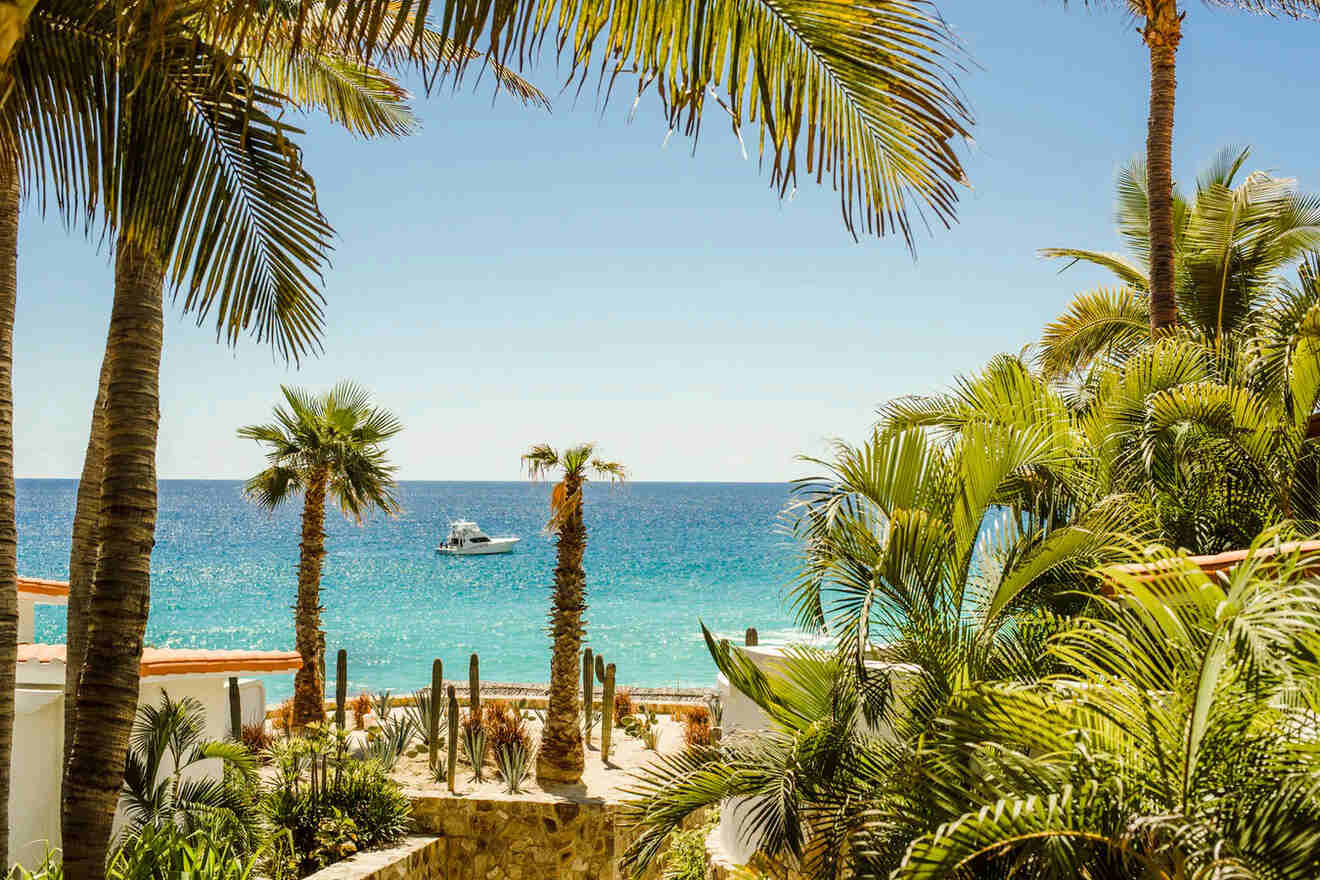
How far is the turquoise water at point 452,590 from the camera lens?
45062mm

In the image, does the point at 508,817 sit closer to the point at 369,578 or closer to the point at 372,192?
the point at 372,192

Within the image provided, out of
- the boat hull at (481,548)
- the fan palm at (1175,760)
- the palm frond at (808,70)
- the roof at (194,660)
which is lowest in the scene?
the boat hull at (481,548)

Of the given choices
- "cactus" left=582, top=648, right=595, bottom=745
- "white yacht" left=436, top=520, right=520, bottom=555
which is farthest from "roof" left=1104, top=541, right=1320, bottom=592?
"white yacht" left=436, top=520, right=520, bottom=555

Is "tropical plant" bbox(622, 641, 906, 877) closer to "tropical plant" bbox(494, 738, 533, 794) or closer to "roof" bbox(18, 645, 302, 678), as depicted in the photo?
"roof" bbox(18, 645, 302, 678)

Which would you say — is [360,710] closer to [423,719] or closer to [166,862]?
[423,719]

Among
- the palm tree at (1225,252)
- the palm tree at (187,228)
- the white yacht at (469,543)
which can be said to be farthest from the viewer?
the white yacht at (469,543)

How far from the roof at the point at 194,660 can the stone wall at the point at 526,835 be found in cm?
298

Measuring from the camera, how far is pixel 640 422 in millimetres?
142000

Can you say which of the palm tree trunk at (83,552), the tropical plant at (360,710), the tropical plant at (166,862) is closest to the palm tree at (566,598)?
the tropical plant at (360,710)

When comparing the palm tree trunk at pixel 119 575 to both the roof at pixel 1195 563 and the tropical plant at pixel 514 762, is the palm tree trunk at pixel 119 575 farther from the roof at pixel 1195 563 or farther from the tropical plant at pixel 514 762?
the tropical plant at pixel 514 762

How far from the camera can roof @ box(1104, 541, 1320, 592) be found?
353cm

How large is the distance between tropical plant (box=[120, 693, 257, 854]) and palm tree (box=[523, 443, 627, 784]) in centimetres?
491

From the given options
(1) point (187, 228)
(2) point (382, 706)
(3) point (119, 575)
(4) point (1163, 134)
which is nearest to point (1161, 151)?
(4) point (1163, 134)

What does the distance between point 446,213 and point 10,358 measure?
128 ft
